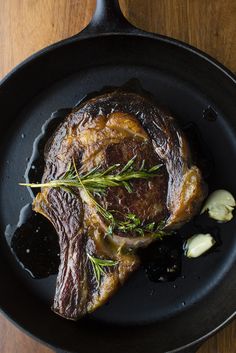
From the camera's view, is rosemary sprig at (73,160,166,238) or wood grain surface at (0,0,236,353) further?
wood grain surface at (0,0,236,353)

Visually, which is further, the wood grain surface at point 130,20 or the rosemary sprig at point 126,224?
the wood grain surface at point 130,20

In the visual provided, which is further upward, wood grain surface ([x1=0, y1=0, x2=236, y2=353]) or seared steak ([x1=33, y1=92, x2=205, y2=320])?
wood grain surface ([x1=0, y1=0, x2=236, y2=353])


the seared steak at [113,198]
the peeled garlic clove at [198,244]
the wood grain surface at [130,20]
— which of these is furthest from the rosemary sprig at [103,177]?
the wood grain surface at [130,20]

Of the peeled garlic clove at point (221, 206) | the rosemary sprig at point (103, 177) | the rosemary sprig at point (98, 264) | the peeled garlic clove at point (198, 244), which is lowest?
the peeled garlic clove at point (198, 244)

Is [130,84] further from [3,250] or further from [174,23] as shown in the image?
[3,250]

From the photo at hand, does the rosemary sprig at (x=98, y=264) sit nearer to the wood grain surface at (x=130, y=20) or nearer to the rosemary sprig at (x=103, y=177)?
the rosemary sprig at (x=103, y=177)

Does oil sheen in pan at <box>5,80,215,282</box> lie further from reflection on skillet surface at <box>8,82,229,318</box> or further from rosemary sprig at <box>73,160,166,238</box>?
rosemary sprig at <box>73,160,166,238</box>

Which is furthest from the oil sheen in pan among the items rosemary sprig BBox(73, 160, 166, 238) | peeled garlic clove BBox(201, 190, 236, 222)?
rosemary sprig BBox(73, 160, 166, 238)
